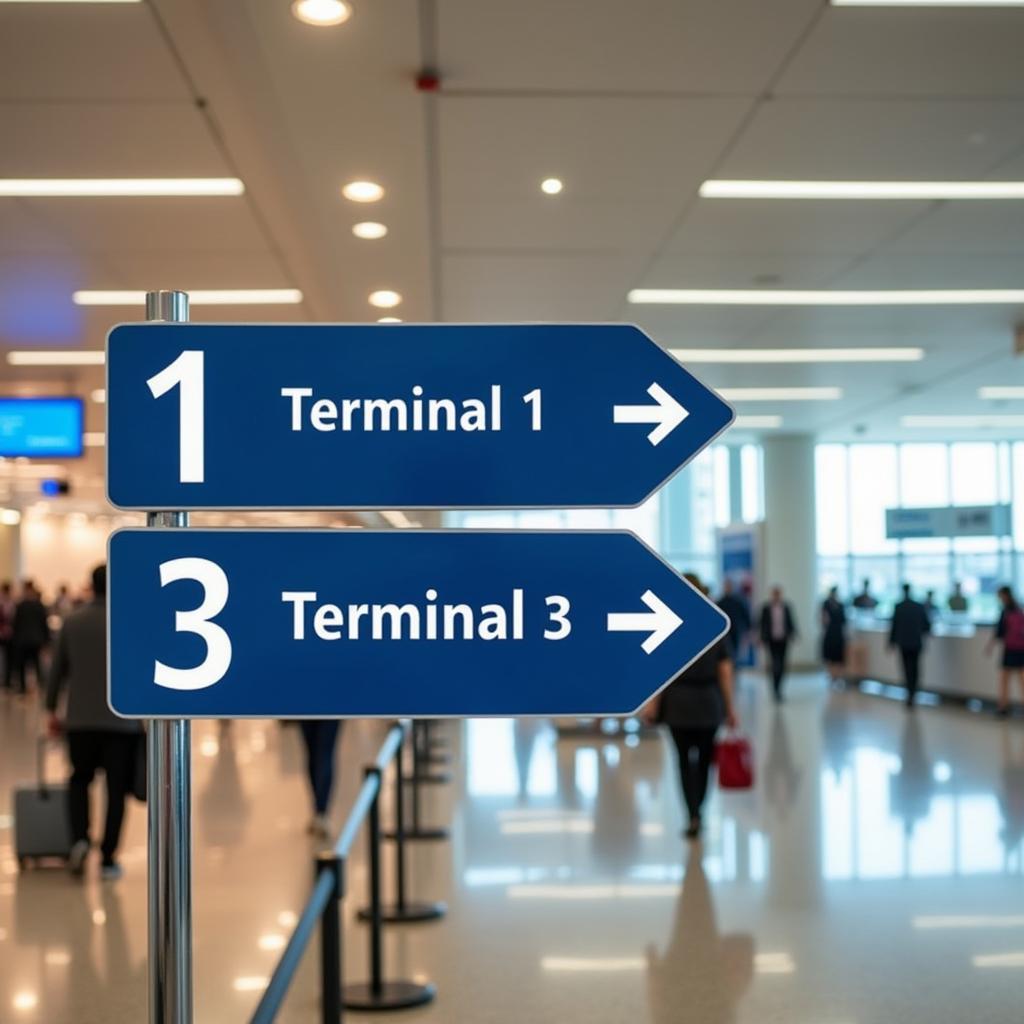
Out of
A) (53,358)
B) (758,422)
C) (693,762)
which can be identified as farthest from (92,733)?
(758,422)

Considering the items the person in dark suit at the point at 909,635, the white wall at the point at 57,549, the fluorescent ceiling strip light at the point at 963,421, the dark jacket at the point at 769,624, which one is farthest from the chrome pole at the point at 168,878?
the white wall at the point at 57,549

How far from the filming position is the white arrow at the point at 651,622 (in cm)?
181

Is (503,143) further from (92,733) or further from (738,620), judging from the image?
(738,620)

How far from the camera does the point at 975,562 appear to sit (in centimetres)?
2872

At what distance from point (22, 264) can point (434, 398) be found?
349 inches

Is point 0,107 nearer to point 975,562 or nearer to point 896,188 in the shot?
point 896,188

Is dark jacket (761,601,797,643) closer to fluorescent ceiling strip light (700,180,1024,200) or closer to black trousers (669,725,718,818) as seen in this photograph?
black trousers (669,725,718,818)

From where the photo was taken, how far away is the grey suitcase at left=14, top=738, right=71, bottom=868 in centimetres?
800

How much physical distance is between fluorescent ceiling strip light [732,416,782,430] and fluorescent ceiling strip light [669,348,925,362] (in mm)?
5348

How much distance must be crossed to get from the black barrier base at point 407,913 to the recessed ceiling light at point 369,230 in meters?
4.28

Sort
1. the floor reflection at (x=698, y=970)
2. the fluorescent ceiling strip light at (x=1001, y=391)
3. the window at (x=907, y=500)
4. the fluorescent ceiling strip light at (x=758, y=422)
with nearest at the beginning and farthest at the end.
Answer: the floor reflection at (x=698, y=970), the fluorescent ceiling strip light at (x=1001, y=391), the fluorescent ceiling strip light at (x=758, y=422), the window at (x=907, y=500)

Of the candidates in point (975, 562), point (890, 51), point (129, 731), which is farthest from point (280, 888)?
point (975, 562)

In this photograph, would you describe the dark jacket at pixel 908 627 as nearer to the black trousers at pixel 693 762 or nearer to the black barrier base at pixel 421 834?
the black trousers at pixel 693 762

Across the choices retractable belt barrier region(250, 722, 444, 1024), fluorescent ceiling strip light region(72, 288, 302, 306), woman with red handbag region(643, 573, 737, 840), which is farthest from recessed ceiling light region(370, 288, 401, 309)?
retractable belt barrier region(250, 722, 444, 1024)
